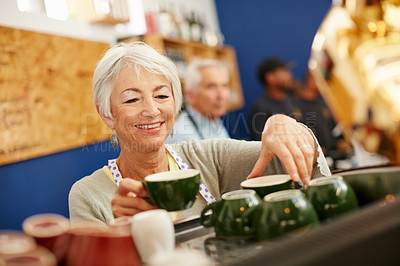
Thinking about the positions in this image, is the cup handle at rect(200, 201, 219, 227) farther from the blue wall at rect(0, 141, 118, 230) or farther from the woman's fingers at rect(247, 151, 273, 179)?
the blue wall at rect(0, 141, 118, 230)

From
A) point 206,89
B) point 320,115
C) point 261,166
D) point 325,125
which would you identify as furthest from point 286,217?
point 320,115

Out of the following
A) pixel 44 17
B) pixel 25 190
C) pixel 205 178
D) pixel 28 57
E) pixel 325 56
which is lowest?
pixel 25 190

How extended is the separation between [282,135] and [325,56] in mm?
254

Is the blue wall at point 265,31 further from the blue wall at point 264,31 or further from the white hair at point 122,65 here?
the white hair at point 122,65

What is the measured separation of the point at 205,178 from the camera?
118 cm

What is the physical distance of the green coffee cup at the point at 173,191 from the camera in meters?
0.73

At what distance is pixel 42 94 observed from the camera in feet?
7.82

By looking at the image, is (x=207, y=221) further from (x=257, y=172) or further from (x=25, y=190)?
(x=25, y=190)

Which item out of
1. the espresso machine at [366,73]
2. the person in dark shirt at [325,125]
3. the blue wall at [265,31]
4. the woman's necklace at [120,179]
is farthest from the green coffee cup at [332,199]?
the blue wall at [265,31]

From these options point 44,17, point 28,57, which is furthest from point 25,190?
point 44,17

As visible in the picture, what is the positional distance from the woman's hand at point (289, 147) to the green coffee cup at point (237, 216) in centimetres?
20

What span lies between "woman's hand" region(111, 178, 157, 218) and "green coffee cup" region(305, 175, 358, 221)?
0.30m

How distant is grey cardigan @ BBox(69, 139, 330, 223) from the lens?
1.02m

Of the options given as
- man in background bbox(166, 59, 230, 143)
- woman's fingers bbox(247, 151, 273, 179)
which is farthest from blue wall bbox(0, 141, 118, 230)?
woman's fingers bbox(247, 151, 273, 179)
